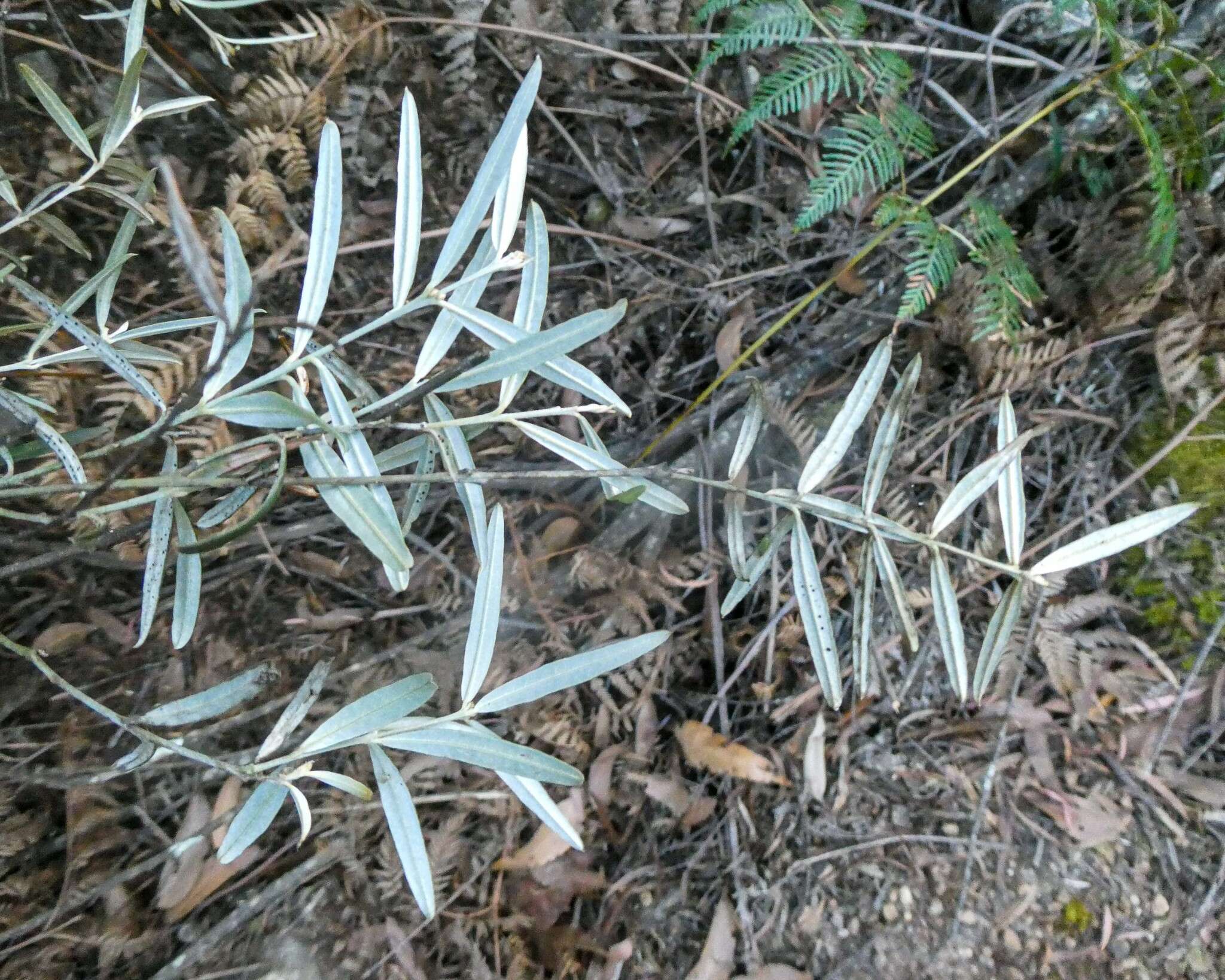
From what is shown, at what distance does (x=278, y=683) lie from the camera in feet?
5.25

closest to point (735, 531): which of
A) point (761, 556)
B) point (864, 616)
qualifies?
point (761, 556)

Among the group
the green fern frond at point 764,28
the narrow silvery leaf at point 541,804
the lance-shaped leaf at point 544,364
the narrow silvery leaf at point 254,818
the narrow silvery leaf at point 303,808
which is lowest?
the narrow silvery leaf at point 541,804

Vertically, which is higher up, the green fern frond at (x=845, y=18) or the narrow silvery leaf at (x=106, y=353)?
the green fern frond at (x=845, y=18)

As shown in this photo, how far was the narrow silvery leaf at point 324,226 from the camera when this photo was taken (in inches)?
32.3

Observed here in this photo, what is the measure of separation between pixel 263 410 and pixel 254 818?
45 cm

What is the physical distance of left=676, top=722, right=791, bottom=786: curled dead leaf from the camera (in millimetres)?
1670

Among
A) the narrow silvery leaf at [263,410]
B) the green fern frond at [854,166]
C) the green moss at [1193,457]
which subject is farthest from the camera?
the green moss at [1193,457]

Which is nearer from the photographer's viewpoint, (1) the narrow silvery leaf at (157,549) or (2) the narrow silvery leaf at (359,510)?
(2) the narrow silvery leaf at (359,510)

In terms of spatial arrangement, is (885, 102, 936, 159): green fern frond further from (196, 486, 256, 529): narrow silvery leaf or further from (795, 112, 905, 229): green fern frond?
(196, 486, 256, 529): narrow silvery leaf

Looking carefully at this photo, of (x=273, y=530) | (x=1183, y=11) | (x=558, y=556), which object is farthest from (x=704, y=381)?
(x=1183, y=11)

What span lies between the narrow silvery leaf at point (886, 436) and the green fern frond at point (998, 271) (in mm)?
593

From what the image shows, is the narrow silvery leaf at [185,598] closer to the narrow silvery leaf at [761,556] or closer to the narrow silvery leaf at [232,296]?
the narrow silvery leaf at [232,296]

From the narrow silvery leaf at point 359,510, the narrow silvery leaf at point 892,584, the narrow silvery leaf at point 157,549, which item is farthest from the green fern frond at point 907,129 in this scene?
the narrow silvery leaf at point 157,549

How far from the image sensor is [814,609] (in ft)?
3.24
